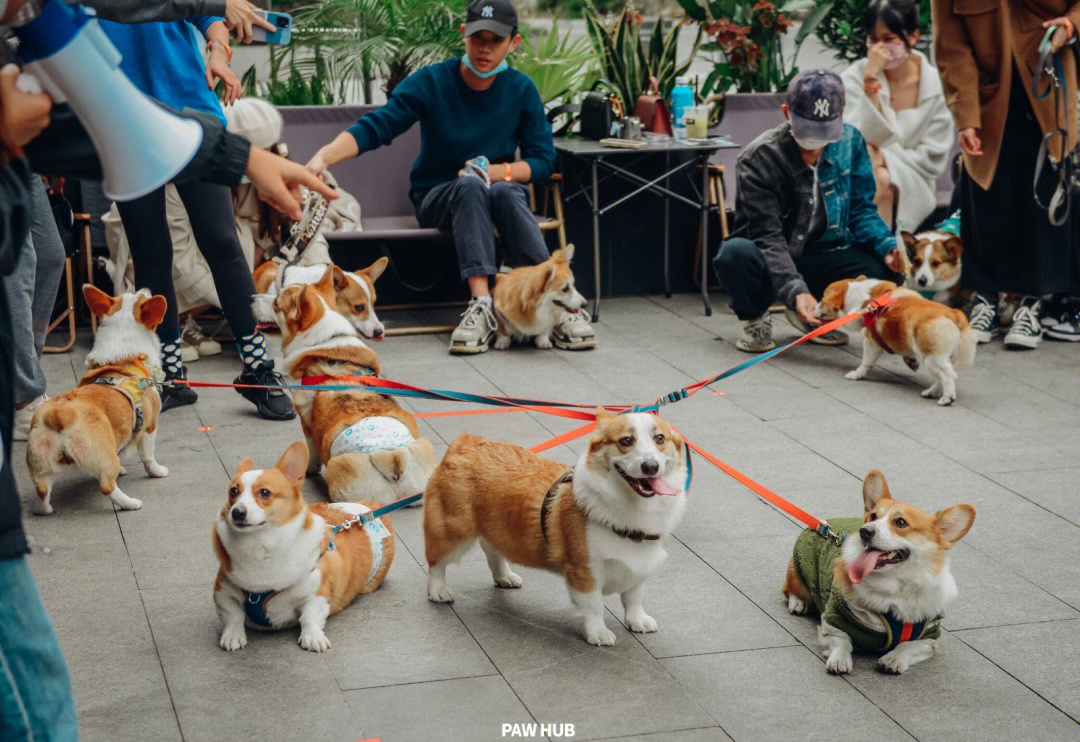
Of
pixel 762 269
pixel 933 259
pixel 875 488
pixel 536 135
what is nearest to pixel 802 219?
pixel 762 269

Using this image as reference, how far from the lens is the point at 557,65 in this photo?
7.13m

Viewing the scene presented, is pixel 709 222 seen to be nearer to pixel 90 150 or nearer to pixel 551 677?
pixel 551 677

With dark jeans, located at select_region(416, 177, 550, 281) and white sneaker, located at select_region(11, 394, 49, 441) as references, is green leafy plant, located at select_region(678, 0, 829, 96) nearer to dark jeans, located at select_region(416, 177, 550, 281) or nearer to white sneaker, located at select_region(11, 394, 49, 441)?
dark jeans, located at select_region(416, 177, 550, 281)

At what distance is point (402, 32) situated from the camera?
22.9 ft

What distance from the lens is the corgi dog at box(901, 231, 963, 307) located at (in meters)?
5.58

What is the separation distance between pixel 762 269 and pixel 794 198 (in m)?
0.35

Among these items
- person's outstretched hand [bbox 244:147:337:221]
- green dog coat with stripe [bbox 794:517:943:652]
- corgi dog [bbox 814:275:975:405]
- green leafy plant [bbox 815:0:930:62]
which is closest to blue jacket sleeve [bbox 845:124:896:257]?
corgi dog [bbox 814:275:975:405]

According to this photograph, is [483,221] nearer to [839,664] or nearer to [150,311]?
[150,311]

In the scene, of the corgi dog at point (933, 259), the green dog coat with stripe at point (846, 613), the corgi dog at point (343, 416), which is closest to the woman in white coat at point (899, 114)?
the corgi dog at point (933, 259)

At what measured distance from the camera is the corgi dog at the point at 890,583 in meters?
2.51

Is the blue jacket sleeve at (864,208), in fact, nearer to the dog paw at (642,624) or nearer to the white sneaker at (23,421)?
the dog paw at (642,624)

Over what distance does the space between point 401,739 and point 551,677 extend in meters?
0.40

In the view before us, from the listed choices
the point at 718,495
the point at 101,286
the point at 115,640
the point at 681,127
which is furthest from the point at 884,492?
the point at 101,286

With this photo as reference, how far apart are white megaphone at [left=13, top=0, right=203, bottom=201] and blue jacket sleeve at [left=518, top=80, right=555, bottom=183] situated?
445 cm
